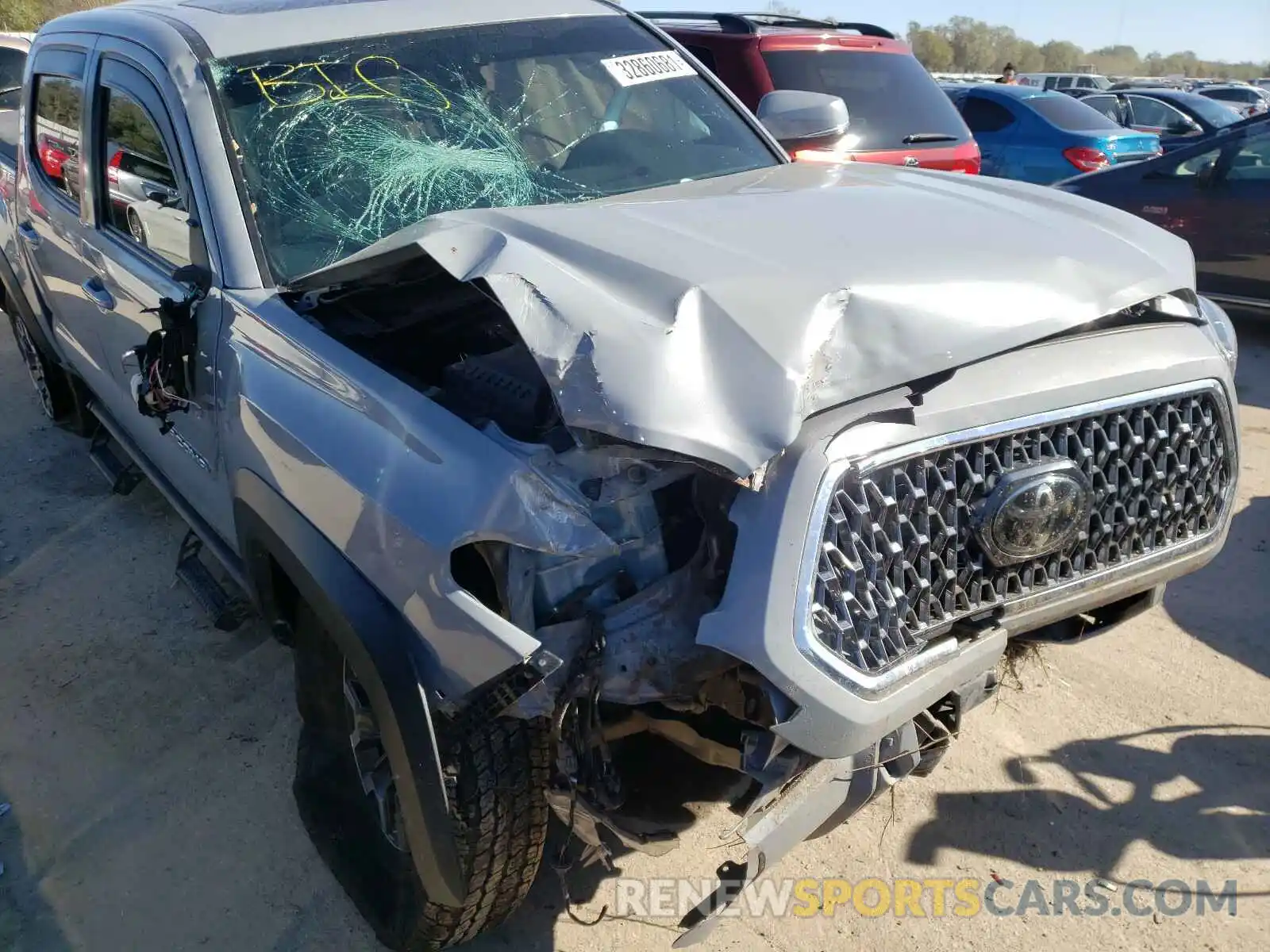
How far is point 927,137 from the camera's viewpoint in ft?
19.9

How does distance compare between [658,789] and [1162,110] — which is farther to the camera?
[1162,110]

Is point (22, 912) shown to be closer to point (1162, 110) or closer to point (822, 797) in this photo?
point (822, 797)

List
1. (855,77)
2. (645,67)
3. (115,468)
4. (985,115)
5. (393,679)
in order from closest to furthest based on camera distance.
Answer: (393,679) < (645,67) < (115,468) < (855,77) < (985,115)

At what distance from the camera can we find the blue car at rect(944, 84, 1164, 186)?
9039 millimetres

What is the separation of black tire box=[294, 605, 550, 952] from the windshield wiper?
16.3ft

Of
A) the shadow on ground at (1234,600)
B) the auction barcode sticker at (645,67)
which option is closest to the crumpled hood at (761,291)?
the auction barcode sticker at (645,67)

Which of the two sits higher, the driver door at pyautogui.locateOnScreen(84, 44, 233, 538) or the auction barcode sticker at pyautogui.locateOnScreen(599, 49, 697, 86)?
the auction barcode sticker at pyautogui.locateOnScreen(599, 49, 697, 86)

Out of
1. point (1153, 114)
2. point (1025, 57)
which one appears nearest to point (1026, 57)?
point (1025, 57)

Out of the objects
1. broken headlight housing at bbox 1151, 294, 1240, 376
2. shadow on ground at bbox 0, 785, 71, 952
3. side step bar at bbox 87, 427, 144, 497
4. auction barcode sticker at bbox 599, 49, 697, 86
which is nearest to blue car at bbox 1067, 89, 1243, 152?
auction barcode sticker at bbox 599, 49, 697, 86

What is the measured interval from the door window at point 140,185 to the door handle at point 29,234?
1086 millimetres

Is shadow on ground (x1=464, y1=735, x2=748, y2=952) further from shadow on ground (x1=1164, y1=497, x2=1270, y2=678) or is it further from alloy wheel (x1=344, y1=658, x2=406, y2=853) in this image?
shadow on ground (x1=1164, y1=497, x2=1270, y2=678)

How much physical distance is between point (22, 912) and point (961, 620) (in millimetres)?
2354

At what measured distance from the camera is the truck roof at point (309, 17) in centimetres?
277

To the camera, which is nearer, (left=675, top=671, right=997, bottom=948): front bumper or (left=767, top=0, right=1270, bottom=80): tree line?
(left=675, top=671, right=997, bottom=948): front bumper
